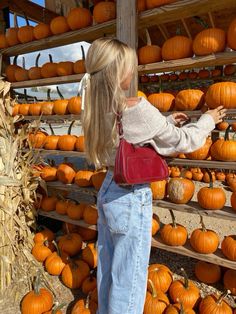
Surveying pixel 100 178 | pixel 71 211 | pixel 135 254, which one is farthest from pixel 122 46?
pixel 71 211

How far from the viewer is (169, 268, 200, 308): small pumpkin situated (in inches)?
102

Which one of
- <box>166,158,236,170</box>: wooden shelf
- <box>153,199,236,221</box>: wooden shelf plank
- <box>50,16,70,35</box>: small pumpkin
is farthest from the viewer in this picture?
<box>50,16,70,35</box>: small pumpkin

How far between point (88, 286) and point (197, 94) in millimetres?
2087

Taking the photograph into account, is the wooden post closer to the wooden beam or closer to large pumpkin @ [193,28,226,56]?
large pumpkin @ [193,28,226,56]

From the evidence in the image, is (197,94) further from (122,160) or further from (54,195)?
(54,195)

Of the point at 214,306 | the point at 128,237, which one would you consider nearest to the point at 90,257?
the point at 214,306

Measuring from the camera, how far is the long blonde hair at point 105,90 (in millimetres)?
1647

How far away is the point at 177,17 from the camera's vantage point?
2.57m

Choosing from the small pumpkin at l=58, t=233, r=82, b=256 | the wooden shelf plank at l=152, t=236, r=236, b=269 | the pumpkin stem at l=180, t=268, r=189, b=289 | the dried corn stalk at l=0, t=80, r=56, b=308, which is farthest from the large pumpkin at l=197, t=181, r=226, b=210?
the dried corn stalk at l=0, t=80, r=56, b=308

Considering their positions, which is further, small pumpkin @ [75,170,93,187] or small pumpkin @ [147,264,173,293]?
small pumpkin @ [75,170,93,187]

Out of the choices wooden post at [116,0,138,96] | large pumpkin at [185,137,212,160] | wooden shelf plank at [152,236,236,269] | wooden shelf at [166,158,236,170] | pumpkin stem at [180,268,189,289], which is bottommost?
pumpkin stem at [180,268,189,289]

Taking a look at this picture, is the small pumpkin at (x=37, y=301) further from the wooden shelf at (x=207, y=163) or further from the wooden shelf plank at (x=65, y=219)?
the wooden shelf at (x=207, y=163)

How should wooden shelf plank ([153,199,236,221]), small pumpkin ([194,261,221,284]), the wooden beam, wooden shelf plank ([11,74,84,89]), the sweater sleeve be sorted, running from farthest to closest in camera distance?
1. the wooden beam
2. wooden shelf plank ([11,74,84,89])
3. small pumpkin ([194,261,221,284])
4. wooden shelf plank ([153,199,236,221])
5. the sweater sleeve

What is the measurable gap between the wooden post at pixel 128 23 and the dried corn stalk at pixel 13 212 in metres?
1.44
